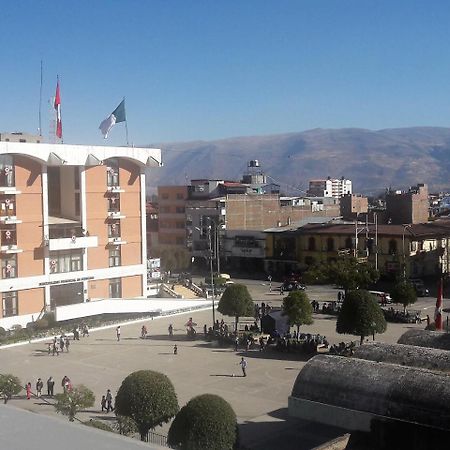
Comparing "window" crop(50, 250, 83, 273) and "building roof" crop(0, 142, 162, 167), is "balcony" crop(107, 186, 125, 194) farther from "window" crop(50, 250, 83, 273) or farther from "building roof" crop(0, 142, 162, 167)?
"window" crop(50, 250, 83, 273)

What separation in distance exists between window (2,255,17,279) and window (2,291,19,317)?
1164mm

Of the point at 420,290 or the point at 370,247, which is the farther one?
the point at 370,247

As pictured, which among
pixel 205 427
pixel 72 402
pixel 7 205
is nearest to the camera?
pixel 205 427

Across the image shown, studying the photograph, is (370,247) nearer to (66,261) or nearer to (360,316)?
(66,261)

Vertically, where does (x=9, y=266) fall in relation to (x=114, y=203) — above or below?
below

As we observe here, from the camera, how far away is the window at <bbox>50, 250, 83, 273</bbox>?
50.2 meters

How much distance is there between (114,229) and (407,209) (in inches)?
1554

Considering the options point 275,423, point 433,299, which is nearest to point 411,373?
point 275,423

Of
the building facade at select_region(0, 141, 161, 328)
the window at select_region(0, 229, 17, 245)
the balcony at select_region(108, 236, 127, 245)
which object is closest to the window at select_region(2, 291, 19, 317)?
the building facade at select_region(0, 141, 161, 328)

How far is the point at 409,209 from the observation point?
81500mm

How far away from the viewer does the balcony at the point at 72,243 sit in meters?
49.4

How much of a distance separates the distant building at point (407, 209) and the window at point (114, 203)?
38436mm

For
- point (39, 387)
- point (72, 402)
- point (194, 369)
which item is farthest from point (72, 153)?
point (72, 402)

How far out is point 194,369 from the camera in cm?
3406
